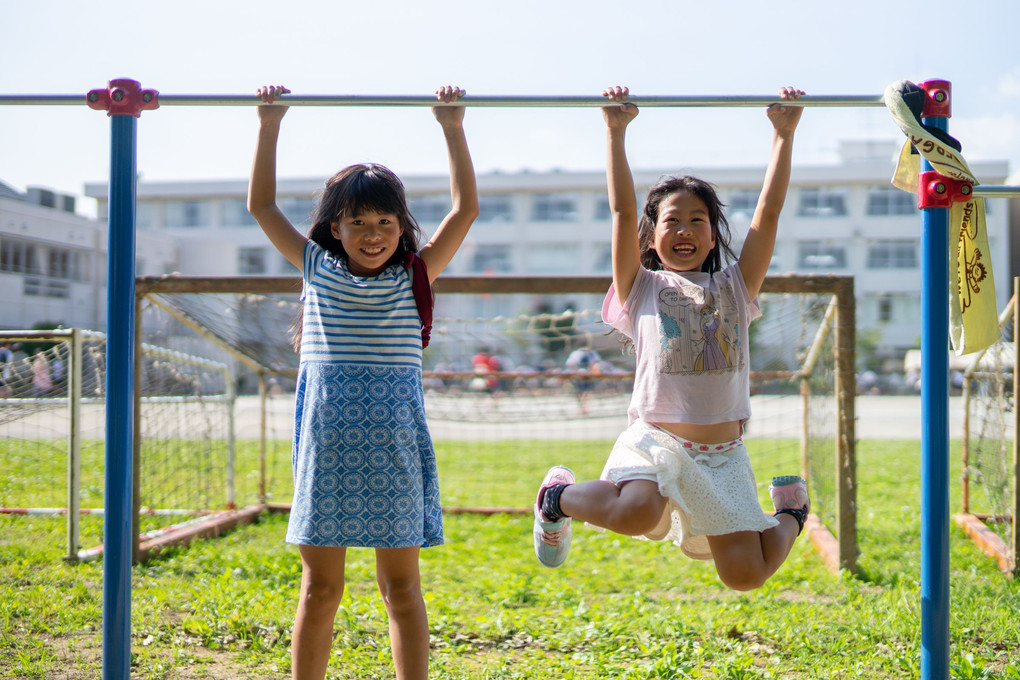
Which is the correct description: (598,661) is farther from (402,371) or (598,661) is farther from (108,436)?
(108,436)

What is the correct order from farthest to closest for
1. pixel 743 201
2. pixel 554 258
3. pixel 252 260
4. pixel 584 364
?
pixel 252 260 < pixel 554 258 < pixel 743 201 < pixel 584 364

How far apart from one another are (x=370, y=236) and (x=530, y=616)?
5.91 ft

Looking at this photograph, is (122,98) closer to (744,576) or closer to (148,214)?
(744,576)

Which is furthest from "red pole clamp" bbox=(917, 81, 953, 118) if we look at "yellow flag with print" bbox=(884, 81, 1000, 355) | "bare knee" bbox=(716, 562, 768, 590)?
"bare knee" bbox=(716, 562, 768, 590)

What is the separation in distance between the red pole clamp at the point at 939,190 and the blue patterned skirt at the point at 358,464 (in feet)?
4.48

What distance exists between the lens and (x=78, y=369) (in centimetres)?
427

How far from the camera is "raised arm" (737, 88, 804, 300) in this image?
2547 millimetres

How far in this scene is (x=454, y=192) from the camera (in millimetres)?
2455

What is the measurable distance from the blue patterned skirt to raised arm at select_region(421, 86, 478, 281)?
34 centimetres

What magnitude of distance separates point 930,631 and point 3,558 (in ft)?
9.76

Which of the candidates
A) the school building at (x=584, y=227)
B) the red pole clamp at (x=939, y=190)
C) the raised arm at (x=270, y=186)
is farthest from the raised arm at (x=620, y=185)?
the school building at (x=584, y=227)

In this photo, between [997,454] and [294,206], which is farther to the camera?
[294,206]

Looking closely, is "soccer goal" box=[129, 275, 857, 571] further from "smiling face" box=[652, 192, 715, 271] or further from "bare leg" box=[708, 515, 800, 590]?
"bare leg" box=[708, 515, 800, 590]

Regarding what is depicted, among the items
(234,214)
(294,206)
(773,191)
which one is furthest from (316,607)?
(234,214)
